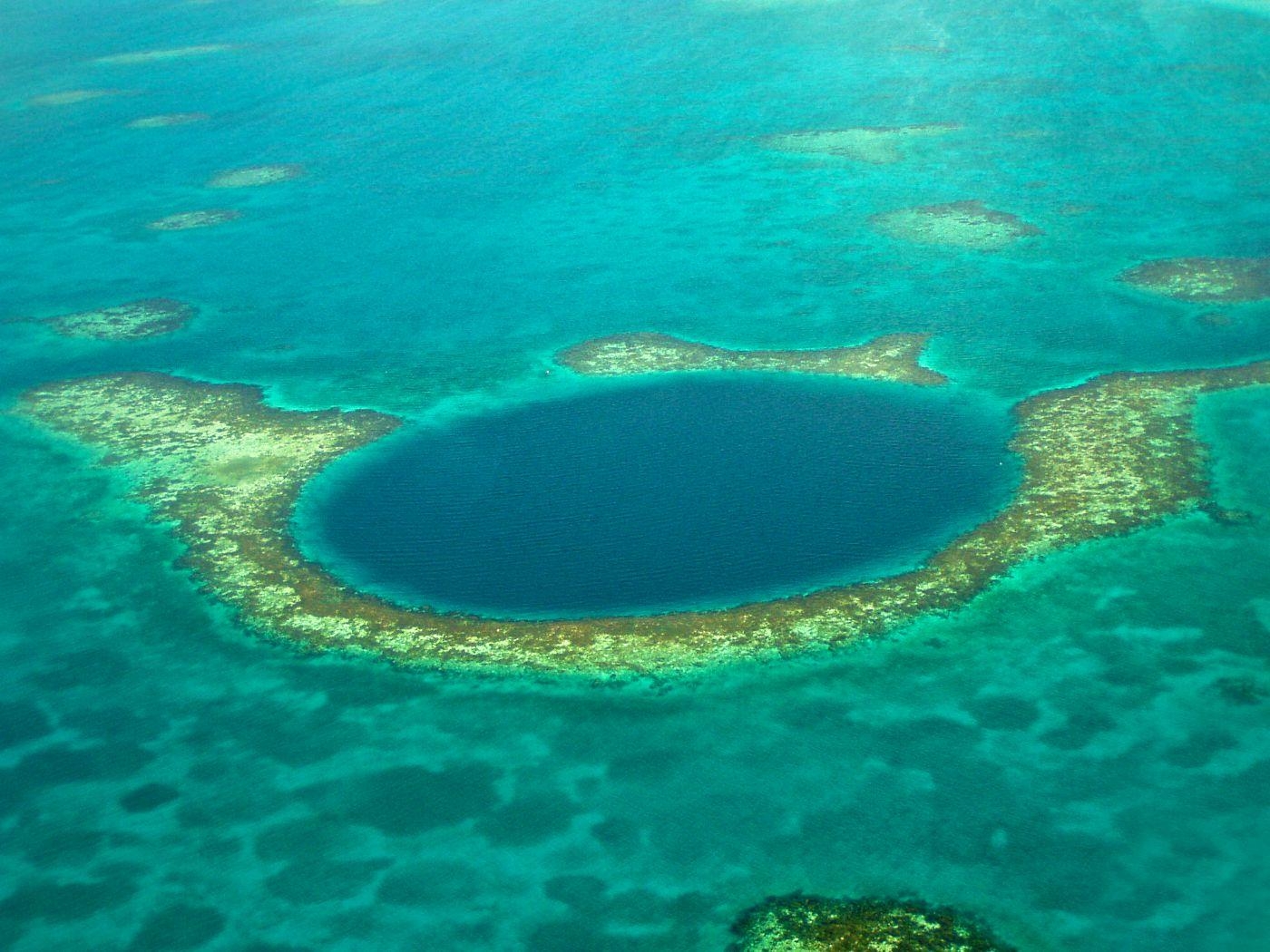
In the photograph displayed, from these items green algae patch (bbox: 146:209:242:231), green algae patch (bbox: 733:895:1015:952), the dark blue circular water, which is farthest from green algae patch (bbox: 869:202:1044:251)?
green algae patch (bbox: 733:895:1015:952)

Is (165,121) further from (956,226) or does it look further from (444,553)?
(444,553)

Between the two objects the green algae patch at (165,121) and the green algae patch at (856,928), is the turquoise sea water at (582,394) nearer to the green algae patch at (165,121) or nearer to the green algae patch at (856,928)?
the green algae patch at (856,928)

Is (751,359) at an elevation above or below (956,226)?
below

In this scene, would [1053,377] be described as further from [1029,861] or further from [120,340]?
[120,340]

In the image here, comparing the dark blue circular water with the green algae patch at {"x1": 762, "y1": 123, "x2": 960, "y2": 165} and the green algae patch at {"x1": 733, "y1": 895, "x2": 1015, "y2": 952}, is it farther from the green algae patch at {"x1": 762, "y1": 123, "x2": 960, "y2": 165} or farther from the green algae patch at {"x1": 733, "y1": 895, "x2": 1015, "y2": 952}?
the green algae patch at {"x1": 762, "y1": 123, "x2": 960, "y2": 165}

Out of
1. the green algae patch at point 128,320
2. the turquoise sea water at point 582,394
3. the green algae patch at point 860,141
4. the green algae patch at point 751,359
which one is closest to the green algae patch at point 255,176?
the turquoise sea water at point 582,394

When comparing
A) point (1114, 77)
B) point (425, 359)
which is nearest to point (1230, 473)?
point (425, 359)

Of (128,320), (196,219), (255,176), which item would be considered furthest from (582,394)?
(255,176)
